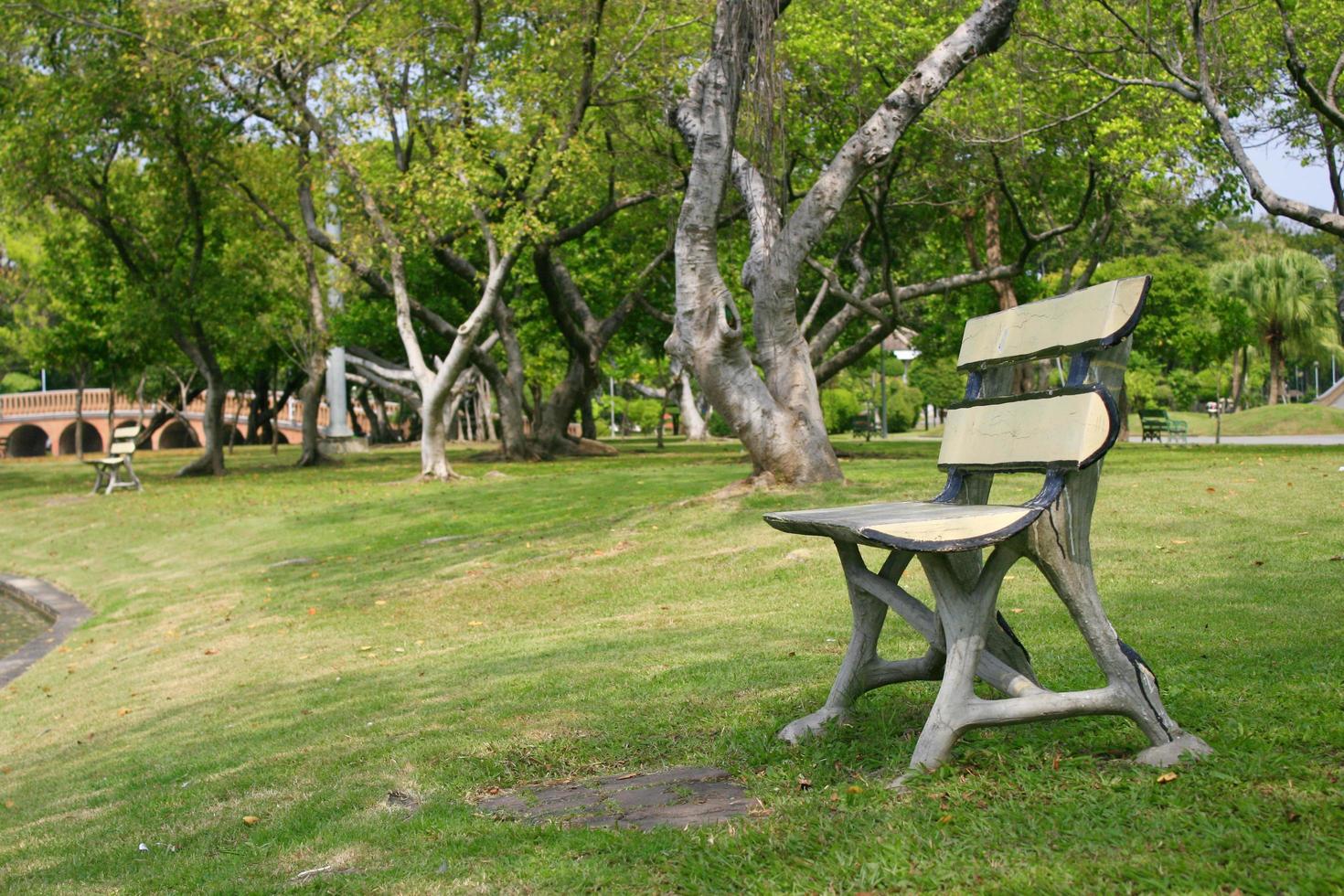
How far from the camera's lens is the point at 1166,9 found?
1859 centimetres

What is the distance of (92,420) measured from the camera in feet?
220

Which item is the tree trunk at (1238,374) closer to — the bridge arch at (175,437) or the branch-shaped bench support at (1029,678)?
the bridge arch at (175,437)

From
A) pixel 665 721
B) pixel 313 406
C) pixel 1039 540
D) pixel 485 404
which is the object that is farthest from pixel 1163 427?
pixel 485 404

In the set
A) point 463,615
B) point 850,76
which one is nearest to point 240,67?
point 850,76

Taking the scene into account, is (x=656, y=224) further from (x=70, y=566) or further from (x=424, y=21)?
(x=70, y=566)

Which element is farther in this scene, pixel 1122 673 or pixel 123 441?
pixel 123 441

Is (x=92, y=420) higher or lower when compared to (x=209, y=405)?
lower

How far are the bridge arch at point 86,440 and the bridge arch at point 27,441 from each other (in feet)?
3.38

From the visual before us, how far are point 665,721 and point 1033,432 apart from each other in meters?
2.10

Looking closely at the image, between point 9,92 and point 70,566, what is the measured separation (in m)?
13.3

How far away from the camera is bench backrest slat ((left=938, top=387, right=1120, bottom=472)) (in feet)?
13.6

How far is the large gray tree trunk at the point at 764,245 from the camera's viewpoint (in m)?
13.5

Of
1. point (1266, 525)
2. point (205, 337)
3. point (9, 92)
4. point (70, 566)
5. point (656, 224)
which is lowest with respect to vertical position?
point (70, 566)

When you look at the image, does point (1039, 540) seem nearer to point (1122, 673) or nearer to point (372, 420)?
point (1122, 673)
